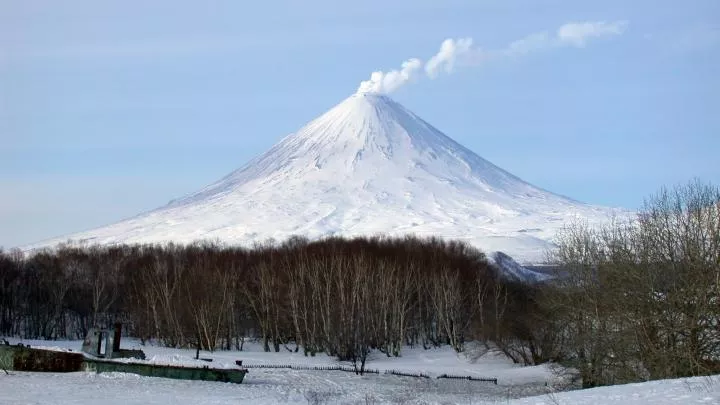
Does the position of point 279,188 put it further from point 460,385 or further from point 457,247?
point 460,385

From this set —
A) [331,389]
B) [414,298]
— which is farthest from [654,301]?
[414,298]

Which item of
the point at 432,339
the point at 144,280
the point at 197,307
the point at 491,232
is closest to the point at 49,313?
the point at 144,280

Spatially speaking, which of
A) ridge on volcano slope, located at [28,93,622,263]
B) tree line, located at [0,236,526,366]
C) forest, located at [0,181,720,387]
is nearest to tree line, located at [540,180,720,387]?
forest, located at [0,181,720,387]

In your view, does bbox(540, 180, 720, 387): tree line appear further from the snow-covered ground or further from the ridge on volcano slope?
the ridge on volcano slope

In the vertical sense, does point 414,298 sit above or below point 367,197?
below

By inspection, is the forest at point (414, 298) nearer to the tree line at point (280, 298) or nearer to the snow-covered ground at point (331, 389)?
the tree line at point (280, 298)

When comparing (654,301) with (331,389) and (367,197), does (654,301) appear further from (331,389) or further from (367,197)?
(367,197)

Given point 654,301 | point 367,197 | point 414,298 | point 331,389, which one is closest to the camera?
point 654,301
